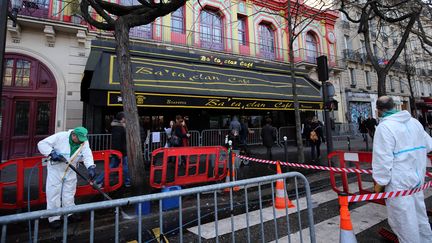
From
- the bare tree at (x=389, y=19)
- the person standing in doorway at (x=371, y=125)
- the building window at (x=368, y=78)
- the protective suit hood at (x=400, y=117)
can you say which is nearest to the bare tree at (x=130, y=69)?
the protective suit hood at (x=400, y=117)

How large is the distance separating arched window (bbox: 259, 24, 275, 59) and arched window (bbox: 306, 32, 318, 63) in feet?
11.3

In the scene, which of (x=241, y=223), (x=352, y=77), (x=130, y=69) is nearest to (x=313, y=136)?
(x=241, y=223)

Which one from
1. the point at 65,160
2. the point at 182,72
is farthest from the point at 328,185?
the point at 182,72

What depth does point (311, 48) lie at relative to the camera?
18.7 metres

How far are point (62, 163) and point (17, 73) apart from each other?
891 cm

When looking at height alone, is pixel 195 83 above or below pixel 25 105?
above

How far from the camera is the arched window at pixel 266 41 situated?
16203 millimetres

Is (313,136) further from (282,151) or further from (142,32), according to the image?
(142,32)

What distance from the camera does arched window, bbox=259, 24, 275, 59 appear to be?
16.2 m

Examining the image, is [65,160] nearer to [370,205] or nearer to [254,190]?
[254,190]

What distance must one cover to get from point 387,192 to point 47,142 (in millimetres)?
5015

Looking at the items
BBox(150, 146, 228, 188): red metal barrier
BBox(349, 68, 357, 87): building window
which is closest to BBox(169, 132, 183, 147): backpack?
BBox(150, 146, 228, 188): red metal barrier

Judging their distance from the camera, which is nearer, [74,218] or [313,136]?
[74,218]

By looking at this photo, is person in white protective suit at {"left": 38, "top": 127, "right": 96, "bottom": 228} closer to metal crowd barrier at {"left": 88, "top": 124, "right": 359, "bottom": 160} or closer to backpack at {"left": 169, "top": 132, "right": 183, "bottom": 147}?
backpack at {"left": 169, "top": 132, "right": 183, "bottom": 147}
